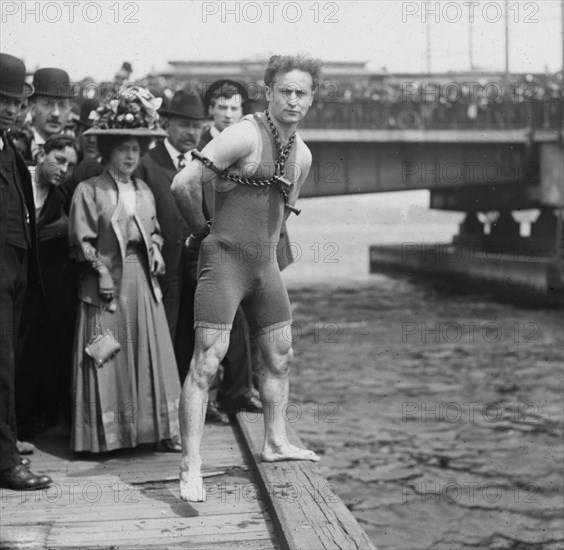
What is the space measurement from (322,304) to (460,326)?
581 centimetres

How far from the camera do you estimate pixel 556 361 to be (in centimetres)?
1903

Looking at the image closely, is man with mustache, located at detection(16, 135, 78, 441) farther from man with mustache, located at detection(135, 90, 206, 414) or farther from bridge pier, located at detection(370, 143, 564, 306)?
bridge pier, located at detection(370, 143, 564, 306)

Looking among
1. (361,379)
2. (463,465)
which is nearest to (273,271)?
(463,465)

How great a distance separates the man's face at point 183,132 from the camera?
21.8 feet

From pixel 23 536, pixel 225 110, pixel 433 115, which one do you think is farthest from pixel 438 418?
pixel 433 115

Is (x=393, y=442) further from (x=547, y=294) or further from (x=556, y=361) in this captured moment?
(x=547, y=294)

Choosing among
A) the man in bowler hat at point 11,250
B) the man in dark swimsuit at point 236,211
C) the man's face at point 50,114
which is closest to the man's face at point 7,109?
the man in bowler hat at point 11,250

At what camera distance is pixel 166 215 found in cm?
643

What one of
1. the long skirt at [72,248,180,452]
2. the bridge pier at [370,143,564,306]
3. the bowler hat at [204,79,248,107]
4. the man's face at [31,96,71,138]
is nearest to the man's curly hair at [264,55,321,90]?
the long skirt at [72,248,180,452]

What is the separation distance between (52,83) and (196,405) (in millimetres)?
2830

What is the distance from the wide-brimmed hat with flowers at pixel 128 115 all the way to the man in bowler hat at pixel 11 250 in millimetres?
591

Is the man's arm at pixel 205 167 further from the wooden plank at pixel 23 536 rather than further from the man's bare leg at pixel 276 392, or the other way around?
the wooden plank at pixel 23 536

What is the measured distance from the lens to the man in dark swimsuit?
15.7 ft

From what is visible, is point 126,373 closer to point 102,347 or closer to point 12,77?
point 102,347
